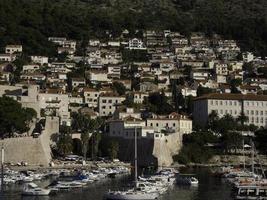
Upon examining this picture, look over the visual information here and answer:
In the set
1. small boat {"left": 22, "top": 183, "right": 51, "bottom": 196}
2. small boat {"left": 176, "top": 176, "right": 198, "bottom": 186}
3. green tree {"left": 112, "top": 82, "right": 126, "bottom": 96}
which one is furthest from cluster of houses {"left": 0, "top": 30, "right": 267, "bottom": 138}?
small boat {"left": 22, "top": 183, "right": 51, "bottom": 196}

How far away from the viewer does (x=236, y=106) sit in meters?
71.2

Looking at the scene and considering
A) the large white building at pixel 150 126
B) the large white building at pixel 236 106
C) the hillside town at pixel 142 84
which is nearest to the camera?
the large white building at pixel 150 126

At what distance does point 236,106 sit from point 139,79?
16943 millimetres

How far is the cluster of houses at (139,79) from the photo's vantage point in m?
65.5

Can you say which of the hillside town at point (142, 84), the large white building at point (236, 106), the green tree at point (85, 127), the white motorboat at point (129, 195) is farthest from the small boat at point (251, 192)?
the large white building at point (236, 106)

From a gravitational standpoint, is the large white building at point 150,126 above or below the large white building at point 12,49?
below

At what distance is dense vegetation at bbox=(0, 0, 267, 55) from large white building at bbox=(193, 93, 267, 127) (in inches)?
1187

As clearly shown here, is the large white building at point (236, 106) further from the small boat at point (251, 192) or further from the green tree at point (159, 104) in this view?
the small boat at point (251, 192)

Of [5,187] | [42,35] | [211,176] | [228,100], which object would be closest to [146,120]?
[228,100]

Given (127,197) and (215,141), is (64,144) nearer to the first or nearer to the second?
(215,141)

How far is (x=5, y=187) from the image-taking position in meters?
41.5

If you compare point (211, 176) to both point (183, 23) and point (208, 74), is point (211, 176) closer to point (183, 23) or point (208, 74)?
point (208, 74)

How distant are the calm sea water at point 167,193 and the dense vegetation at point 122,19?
5144 centimetres

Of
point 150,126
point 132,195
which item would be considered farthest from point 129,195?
point 150,126
